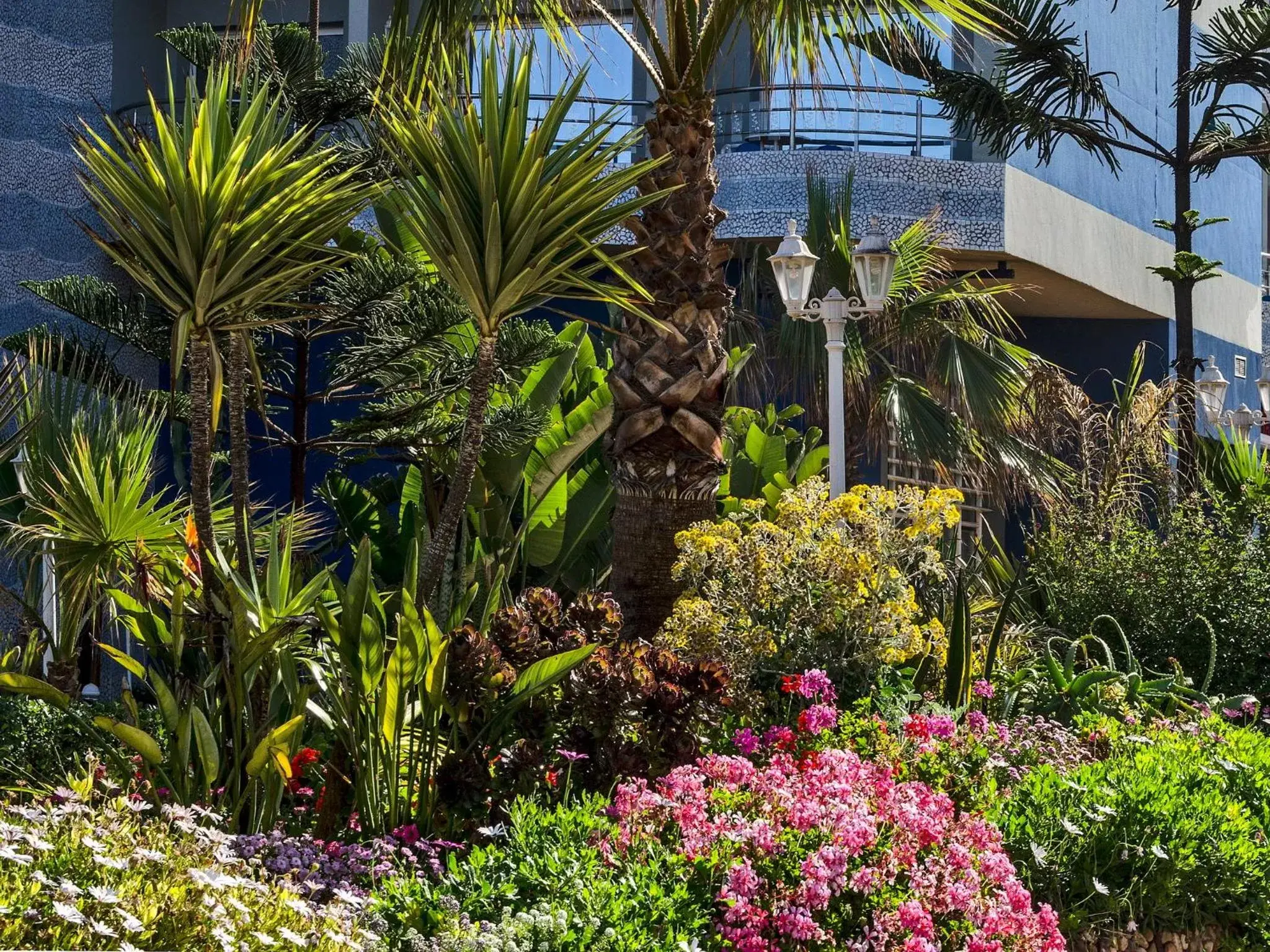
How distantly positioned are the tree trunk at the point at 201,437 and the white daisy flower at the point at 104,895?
2077 mm

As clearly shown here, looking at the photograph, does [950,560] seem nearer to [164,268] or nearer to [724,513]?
[724,513]

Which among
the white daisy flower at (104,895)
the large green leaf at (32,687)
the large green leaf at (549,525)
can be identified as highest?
the large green leaf at (549,525)

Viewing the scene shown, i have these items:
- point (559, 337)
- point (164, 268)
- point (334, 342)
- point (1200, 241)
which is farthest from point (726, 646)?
point (1200, 241)

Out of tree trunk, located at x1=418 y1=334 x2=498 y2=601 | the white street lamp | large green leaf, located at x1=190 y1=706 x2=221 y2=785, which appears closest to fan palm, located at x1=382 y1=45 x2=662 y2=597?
tree trunk, located at x1=418 y1=334 x2=498 y2=601

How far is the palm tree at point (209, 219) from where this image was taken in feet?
17.4

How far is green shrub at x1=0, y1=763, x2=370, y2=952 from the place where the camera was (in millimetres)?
3430

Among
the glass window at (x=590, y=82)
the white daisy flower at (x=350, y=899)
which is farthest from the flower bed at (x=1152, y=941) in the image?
the glass window at (x=590, y=82)

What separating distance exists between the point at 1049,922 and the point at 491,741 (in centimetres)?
191

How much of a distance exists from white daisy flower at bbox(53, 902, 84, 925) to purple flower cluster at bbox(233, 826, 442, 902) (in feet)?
3.43

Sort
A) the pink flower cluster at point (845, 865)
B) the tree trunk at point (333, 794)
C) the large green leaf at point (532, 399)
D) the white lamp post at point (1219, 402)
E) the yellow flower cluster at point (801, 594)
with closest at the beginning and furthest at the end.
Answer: the pink flower cluster at point (845, 865), the tree trunk at point (333, 794), the yellow flower cluster at point (801, 594), the large green leaf at point (532, 399), the white lamp post at point (1219, 402)

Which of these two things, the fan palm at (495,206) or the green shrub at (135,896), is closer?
the green shrub at (135,896)

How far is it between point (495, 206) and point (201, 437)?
1.30 meters

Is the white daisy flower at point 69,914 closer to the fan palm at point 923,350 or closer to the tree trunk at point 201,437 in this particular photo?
the tree trunk at point 201,437

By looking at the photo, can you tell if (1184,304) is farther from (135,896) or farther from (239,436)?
(135,896)
